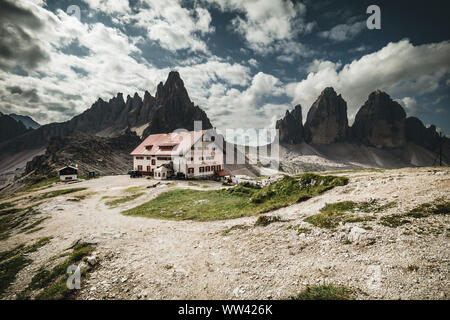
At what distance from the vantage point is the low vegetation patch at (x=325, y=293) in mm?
5171

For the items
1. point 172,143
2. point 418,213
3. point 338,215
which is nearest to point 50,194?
point 172,143

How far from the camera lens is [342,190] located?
1374 cm

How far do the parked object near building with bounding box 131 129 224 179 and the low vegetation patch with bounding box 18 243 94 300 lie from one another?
34.0m

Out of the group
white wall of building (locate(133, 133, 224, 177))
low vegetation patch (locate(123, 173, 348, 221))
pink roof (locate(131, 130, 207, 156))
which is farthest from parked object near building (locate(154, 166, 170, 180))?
low vegetation patch (locate(123, 173, 348, 221))

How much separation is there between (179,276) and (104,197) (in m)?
27.2

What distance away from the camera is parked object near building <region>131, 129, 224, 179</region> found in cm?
4456

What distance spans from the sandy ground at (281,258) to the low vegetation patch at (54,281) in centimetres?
57

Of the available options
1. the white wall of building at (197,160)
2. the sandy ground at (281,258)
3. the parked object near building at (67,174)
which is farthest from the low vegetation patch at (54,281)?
the parked object near building at (67,174)

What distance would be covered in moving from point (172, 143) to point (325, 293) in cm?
4682

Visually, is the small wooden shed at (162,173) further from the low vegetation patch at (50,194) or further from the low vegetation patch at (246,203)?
the low vegetation patch at (246,203)

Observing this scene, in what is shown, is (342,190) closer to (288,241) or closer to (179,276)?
(288,241)

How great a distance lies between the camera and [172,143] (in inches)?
1890

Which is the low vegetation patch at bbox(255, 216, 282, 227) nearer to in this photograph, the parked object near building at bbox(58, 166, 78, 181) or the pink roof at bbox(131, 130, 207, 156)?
the pink roof at bbox(131, 130, 207, 156)
